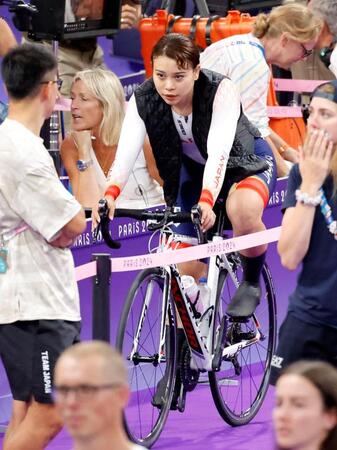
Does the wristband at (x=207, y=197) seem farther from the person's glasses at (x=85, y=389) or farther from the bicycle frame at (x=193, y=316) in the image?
the person's glasses at (x=85, y=389)

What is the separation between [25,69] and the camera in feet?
19.3

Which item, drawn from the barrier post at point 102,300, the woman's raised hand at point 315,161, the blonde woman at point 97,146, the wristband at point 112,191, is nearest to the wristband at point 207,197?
the wristband at point 112,191

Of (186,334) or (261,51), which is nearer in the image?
(186,334)

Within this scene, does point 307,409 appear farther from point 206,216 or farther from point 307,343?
point 206,216

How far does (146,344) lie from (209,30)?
130 inches

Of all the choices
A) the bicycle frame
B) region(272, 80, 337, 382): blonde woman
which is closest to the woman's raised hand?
region(272, 80, 337, 382): blonde woman

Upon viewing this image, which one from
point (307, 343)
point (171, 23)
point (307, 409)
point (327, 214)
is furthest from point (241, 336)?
point (307, 409)

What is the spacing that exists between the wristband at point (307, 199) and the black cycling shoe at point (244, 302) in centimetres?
228

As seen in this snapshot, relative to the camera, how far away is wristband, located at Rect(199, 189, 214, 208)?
6969mm

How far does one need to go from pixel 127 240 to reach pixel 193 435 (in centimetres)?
121

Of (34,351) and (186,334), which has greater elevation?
(34,351)

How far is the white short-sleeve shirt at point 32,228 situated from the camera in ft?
19.0

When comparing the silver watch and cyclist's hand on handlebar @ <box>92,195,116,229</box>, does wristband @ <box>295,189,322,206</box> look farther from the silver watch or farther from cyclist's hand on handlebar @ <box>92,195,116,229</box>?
the silver watch

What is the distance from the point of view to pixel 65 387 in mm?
3730
